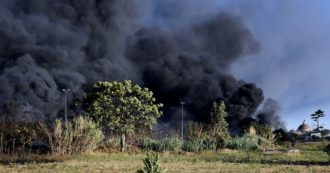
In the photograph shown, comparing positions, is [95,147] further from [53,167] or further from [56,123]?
[53,167]

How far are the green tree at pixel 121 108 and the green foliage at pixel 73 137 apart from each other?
805 cm

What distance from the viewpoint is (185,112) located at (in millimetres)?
82438

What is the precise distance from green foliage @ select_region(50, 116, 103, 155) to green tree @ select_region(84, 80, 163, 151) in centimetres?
805

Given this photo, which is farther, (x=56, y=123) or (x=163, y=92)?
(x=163, y=92)

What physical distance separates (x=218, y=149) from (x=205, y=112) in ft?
143

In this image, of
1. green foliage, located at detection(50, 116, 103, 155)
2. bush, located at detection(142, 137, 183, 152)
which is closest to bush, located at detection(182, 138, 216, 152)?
bush, located at detection(142, 137, 183, 152)

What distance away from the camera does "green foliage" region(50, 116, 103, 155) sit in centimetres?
2788

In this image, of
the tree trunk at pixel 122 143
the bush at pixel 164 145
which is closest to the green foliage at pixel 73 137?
the tree trunk at pixel 122 143

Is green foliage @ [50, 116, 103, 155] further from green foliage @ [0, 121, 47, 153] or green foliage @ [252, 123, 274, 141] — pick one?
green foliage @ [252, 123, 274, 141]

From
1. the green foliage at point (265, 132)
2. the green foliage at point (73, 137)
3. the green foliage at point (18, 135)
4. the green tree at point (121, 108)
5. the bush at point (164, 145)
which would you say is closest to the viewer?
the green foliage at point (73, 137)

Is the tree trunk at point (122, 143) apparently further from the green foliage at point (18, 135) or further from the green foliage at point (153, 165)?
the green foliage at point (153, 165)

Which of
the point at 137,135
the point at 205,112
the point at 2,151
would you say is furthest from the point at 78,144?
the point at 205,112

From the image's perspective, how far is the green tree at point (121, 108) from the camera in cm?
3791

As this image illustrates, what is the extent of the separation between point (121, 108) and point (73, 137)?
400 inches
